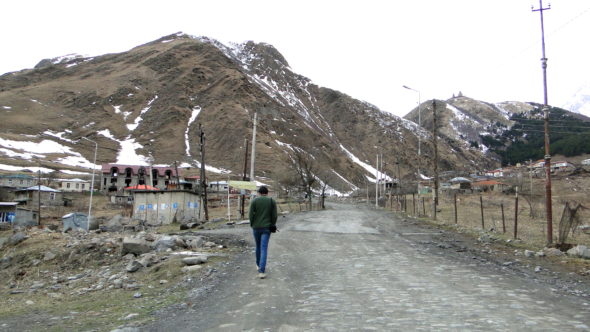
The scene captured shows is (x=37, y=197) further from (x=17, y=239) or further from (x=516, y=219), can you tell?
(x=516, y=219)

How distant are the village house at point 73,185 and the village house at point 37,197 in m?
11.8

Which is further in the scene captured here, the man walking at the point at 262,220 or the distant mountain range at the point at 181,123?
the distant mountain range at the point at 181,123

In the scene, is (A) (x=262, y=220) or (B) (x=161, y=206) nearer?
(A) (x=262, y=220)

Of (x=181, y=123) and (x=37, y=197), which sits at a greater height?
(x=181, y=123)

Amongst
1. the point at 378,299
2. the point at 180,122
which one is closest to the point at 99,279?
the point at 378,299

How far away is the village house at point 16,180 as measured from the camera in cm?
7644

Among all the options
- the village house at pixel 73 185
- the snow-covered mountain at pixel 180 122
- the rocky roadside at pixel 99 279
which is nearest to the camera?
the rocky roadside at pixel 99 279

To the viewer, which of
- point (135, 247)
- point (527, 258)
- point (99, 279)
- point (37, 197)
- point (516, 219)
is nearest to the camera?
point (527, 258)

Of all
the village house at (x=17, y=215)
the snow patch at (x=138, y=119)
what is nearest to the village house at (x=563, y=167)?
the village house at (x=17, y=215)

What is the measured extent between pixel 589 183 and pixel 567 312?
79.1 m

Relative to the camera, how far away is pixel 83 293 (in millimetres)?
10445

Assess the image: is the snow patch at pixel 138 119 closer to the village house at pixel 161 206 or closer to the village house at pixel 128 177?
the village house at pixel 128 177

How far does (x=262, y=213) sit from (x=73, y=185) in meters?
85.9

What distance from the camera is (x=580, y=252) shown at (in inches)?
446
